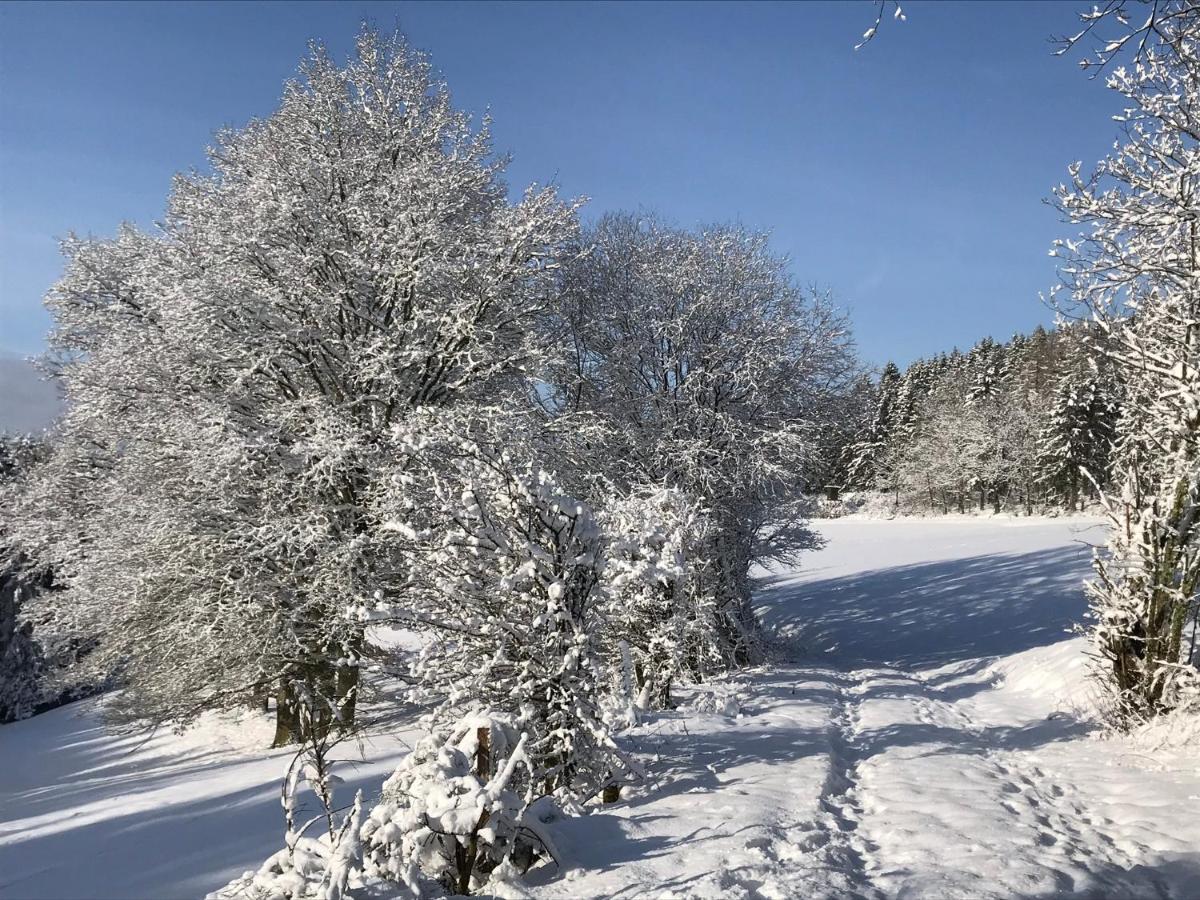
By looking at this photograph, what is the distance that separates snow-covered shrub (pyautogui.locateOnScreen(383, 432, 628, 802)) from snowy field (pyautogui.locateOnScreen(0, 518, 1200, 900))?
25.4 inches

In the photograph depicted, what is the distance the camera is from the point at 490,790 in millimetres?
4121

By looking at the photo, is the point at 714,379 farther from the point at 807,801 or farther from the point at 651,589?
the point at 807,801

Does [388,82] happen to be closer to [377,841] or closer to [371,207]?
[371,207]

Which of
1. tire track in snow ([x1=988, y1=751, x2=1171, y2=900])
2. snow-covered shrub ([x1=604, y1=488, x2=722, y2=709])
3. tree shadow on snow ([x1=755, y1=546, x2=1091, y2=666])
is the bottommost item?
tree shadow on snow ([x1=755, y1=546, x2=1091, y2=666])

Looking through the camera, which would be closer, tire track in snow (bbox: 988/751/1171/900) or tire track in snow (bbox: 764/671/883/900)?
tire track in snow (bbox: 764/671/883/900)

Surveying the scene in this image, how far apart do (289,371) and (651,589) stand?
6805mm

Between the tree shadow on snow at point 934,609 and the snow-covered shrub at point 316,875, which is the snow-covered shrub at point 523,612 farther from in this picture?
the tree shadow on snow at point 934,609

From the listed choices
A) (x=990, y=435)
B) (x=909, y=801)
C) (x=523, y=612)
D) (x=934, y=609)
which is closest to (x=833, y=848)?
(x=909, y=801)

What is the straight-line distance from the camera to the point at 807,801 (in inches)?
217

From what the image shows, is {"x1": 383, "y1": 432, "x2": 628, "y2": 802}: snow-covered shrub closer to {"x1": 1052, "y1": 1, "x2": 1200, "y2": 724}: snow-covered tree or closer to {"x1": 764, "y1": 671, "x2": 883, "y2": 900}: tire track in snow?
{"x1": 764, "y1": 671, "x2": 883, "y2": 900}: tire track in snow

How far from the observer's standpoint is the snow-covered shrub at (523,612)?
18.4ft

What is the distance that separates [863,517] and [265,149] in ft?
156

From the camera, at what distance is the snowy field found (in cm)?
431

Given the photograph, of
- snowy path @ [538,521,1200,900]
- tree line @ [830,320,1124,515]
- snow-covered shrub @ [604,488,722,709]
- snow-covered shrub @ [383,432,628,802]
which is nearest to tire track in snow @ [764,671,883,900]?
snowy path @ [538,521,1200,900]
